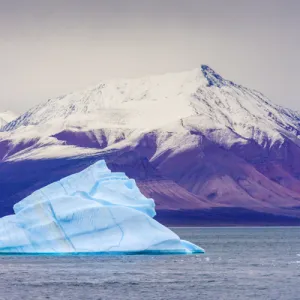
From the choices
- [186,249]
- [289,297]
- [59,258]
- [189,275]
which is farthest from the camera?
[59,258]

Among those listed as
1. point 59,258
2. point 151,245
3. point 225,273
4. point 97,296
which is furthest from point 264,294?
point 59,258

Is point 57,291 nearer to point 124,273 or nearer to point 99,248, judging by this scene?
point 124,273

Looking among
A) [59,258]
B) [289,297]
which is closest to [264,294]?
[289,297]

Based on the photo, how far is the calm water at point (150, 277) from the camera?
65.9 m

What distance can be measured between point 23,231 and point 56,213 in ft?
9.23

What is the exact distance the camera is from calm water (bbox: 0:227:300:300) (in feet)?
216

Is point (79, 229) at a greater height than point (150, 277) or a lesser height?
greater

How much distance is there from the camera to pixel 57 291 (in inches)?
2660

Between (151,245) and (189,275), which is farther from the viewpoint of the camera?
(151,245)

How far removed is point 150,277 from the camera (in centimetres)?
7525

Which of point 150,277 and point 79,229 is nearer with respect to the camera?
point 150,277

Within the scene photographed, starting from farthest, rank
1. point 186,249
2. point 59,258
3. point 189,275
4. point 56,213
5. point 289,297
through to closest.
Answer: point 59,258
point 186,249
point 56,213
point 189,275
point 289,297

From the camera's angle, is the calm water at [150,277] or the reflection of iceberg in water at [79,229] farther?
the reflection of iceberg in water at [79,229]

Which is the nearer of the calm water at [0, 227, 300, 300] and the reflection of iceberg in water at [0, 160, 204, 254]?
the calm water at [0, 227, 300, 300]
